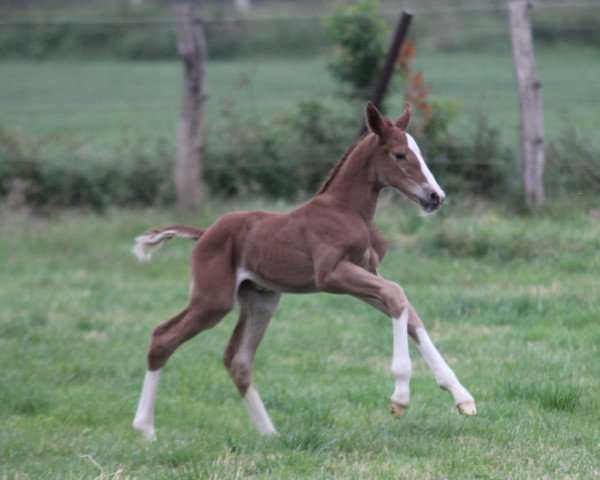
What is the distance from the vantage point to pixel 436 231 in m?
10.7

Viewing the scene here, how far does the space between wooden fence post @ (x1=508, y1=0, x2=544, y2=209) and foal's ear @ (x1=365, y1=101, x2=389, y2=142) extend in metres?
5.53

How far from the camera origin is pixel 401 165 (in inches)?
228

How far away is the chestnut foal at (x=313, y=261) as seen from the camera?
18.6 feet

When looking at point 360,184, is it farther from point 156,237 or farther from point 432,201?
point 156,237

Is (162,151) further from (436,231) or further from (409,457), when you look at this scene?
(409,457)

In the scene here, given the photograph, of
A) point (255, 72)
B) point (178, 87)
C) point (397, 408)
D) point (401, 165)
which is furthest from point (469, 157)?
point (178, 87)

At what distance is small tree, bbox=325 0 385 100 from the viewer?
1291 centimetres

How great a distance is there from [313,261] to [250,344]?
33.5 inches

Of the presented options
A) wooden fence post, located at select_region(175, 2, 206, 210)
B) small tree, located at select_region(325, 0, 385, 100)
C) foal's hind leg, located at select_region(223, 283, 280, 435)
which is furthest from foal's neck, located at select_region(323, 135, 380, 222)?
small tree, located at select_region(325, 0, 385, 100)

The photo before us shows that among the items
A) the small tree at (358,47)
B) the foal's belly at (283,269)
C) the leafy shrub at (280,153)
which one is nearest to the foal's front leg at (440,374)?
the foal's belly at (283,269)

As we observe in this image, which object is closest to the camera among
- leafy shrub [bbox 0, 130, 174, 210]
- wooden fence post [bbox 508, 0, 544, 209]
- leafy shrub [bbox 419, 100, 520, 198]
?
wooden fence post [bbox 508, 0, 544, 209]

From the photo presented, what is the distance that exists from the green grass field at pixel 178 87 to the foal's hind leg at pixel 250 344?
1047 cm

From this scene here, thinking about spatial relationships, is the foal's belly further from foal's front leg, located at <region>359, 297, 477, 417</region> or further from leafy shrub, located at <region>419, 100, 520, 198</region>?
leafy shrub, located at <region>419, 100, 520, 198</region>

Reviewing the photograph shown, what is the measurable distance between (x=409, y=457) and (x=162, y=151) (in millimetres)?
8881
